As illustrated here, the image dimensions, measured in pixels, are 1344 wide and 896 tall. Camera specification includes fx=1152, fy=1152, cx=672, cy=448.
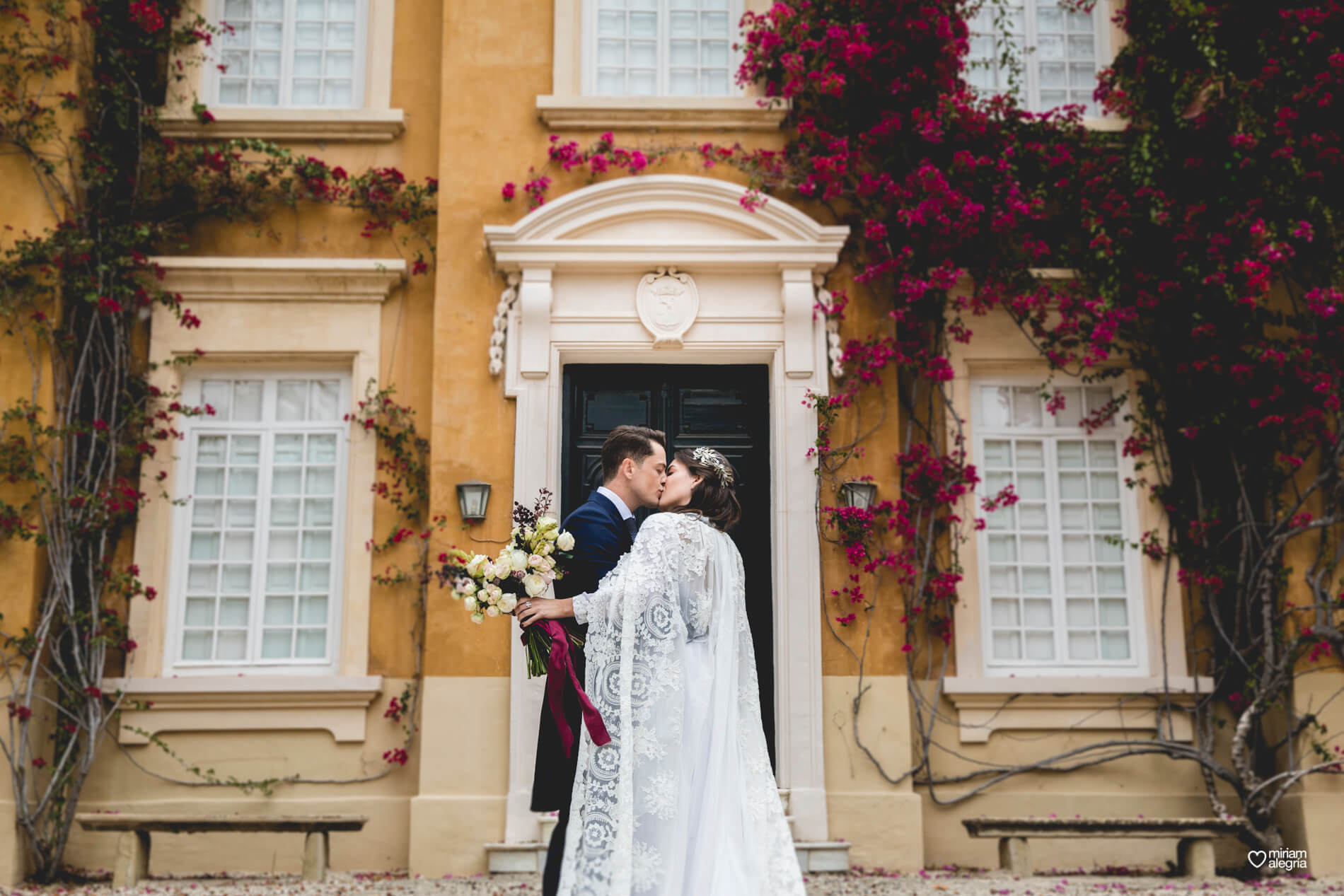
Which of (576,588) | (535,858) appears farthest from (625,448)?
(535,858)

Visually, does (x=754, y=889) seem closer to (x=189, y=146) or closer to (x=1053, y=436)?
(x=1053, y=436)

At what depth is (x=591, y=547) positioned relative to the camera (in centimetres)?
461

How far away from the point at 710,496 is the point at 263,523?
3820mm

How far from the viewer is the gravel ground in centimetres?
602

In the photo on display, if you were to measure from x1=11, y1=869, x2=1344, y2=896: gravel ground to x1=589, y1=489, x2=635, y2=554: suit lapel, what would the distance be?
2.36 meters

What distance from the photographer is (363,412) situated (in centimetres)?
722

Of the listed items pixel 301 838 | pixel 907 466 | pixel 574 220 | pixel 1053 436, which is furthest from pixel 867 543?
pixel 301 838

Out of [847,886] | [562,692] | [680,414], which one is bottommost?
[847,886]

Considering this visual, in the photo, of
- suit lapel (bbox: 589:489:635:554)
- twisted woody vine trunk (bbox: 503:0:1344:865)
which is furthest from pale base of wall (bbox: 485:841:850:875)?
suit lapel (bbox: 589:489:635:554)

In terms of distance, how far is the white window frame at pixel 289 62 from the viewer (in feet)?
25.2

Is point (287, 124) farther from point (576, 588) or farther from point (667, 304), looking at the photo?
point (576, 588)

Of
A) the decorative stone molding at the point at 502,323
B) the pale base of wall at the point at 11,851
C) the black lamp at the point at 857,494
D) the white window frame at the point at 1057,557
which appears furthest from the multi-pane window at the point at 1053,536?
the pale base of wall at the point at 11,851

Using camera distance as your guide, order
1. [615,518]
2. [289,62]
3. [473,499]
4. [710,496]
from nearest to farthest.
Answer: [710,496], [615,518], [473,499], [289,62]

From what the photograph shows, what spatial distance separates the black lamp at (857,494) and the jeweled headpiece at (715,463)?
2.33 metres
